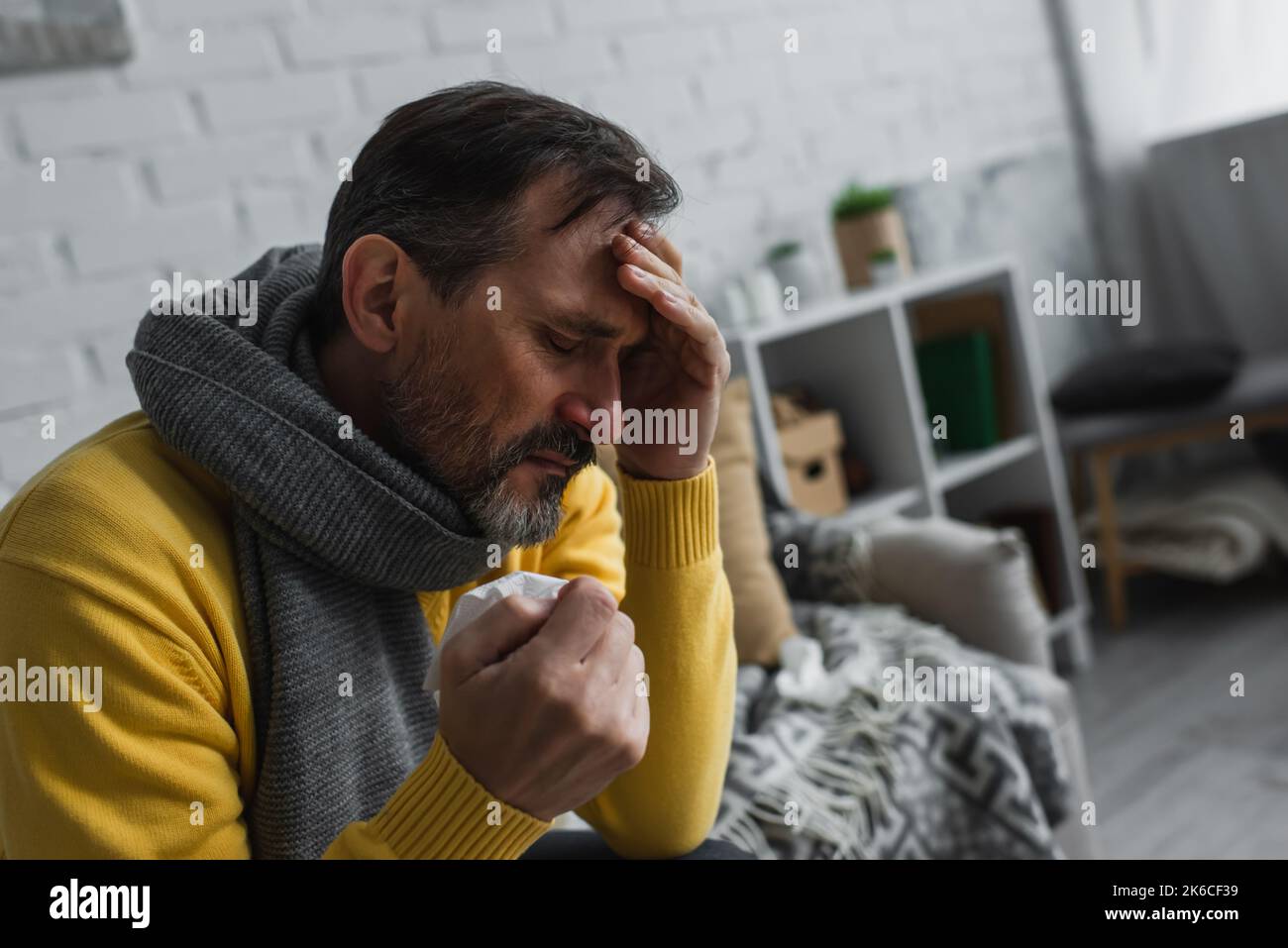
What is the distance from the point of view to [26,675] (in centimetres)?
74

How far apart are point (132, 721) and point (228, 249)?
111 cm

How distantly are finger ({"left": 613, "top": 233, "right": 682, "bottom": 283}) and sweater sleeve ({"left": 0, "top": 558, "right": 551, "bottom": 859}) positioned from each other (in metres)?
0.35

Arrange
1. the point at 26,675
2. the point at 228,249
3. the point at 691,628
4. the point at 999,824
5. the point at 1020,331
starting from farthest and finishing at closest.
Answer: the point at 1020,331 < the point at 228,249 < the point at 999,824 < the point at 691,628 < the point at 26,675

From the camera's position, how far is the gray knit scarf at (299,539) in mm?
833

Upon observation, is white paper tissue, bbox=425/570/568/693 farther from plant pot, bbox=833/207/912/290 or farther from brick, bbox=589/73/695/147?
plant pot, bbox=833/207/912/290

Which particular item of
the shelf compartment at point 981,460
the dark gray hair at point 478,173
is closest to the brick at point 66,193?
the dark gray hair at point 478,173

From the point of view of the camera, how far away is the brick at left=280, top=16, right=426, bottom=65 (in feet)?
5.84

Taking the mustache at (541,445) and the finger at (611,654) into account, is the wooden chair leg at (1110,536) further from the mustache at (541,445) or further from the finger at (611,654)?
the finger at (611,654)

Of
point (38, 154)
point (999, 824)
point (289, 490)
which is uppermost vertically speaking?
point (38, 154)

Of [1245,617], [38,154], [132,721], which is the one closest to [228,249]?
[38,154]

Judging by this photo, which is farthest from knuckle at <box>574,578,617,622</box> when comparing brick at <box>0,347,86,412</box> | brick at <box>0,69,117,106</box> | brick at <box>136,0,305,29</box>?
brick at <box>136,0,305,29</box>

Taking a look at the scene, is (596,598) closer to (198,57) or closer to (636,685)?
(636,685)

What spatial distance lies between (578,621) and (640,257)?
0.94 feet
